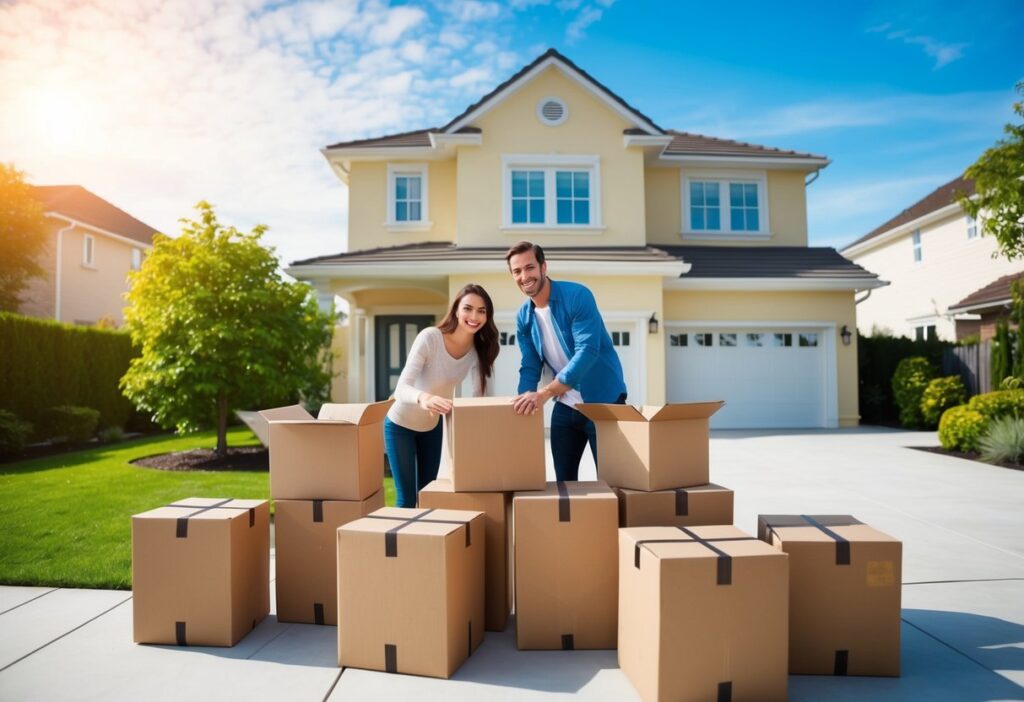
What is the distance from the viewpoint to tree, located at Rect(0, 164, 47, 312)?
15195 mm

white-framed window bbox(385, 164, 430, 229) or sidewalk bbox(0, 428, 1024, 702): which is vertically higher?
white-framed window bbox(385, 164, 430, 229)

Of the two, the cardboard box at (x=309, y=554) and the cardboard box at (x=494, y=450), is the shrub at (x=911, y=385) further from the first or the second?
the cardboard box at (x=309, y=554)

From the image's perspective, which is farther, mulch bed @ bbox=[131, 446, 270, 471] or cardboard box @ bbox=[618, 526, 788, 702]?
mulch bed @ bbox=[131, 446, 270, 471]

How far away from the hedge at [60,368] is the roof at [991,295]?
19.4 m

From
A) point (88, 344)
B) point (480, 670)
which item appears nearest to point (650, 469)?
point (480, 670)

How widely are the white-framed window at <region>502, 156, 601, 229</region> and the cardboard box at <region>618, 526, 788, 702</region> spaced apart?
34.8 feet

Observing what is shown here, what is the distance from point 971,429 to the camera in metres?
8.57

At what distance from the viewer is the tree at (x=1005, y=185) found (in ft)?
27.5

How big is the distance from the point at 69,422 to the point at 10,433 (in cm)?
156

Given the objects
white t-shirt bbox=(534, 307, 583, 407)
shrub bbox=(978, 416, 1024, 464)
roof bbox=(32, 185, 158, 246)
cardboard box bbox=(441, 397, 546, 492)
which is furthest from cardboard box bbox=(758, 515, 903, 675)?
roof bbox=(32, 185, 158, 246)

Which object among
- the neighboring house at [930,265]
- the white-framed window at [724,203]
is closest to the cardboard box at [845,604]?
the white-framed window at [724,203]

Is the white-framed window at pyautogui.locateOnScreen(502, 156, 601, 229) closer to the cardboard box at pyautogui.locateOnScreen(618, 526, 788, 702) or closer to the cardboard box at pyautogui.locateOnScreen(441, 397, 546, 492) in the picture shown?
the cardboard box at pyautogui.locateOnScreen(441, 397, 546, 492)

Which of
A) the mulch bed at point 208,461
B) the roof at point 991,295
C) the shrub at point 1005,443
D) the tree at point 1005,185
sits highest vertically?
the tree at point 1005,185

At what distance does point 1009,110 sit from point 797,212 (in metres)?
5.24
